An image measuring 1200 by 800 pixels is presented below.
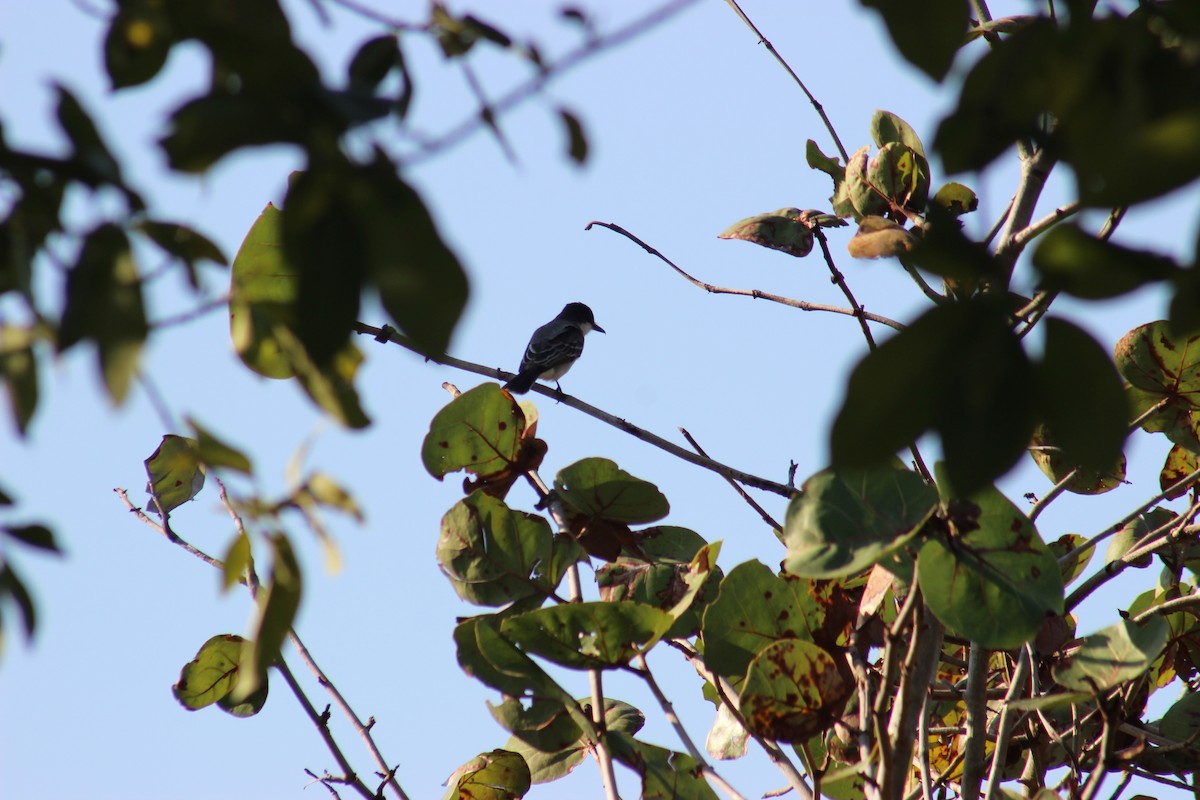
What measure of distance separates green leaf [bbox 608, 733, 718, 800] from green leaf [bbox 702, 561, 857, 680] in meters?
0.23

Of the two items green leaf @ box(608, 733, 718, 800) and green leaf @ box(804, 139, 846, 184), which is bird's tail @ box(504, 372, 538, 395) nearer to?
green leaf @ box(804, 139, 846, 184)

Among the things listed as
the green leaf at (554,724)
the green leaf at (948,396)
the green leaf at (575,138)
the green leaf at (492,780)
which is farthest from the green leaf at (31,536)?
the green leaf at (492,780)

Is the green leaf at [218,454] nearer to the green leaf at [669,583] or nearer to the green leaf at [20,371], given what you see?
the green leaf at [20,371]

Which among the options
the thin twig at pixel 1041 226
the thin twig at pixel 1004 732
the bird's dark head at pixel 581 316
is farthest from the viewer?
the bird's dark head at pixel 581 316

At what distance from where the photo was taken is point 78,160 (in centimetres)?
108

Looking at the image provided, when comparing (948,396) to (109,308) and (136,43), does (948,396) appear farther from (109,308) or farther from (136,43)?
(136,43)

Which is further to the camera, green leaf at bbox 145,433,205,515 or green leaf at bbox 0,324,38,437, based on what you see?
green leaf at bbox 145,433,205,515

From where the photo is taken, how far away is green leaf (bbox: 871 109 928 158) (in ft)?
11.2

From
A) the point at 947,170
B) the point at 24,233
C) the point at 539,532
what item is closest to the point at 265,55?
the point at 24,233

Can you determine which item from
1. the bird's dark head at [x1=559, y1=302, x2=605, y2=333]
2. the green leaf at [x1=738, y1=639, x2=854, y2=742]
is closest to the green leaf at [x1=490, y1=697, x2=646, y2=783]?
the green leaf at [x1=738, y1=639, x2=854, y2=742]

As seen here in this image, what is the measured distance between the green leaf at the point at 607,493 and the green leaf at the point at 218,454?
6.34ft

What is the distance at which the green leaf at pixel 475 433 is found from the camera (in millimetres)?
3176

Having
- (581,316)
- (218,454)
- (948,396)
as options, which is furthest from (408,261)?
(581,316)

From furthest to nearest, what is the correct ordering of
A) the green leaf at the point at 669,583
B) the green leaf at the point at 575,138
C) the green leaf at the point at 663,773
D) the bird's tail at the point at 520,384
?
the bird's tail at the point at 520,384
the green leaf at the point at 669,583
the green leaf at the point at 663,773
the green leaf at the point at 575,138
